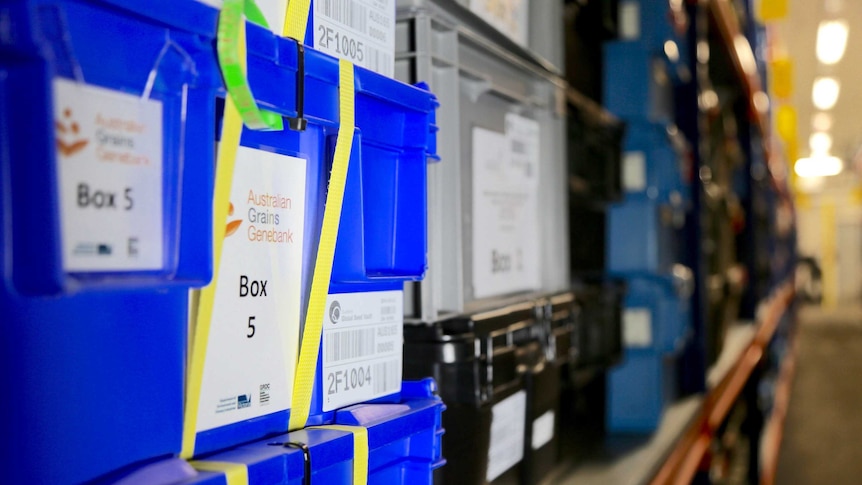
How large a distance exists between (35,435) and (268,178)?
0.26 metres

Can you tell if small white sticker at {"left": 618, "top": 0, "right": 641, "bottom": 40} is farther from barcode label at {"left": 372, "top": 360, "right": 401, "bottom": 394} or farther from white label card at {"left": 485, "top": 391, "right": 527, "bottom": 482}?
barcode label at {"left": 372, "top": 360, "right": 401, "bottom": 394}

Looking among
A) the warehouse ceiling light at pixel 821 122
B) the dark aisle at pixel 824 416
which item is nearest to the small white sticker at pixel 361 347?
the dark aisle at pixel 824 416

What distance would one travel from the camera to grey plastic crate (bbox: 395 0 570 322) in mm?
902

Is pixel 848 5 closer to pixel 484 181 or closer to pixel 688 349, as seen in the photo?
pixel 688 349

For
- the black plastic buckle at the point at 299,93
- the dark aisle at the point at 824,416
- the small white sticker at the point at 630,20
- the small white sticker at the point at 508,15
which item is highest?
the small white sticker at the point at 630,20

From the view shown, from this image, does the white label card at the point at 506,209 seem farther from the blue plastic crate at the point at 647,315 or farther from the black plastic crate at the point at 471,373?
the blue plastic crate at the point at 647,315

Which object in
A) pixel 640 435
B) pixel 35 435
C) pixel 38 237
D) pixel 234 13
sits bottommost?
pixel 640 435

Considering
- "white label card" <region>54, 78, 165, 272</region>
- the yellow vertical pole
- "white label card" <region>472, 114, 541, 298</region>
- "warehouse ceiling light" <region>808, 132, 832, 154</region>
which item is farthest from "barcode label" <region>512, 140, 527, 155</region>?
the yellow vertical pole

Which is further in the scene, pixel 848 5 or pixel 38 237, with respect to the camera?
pixel 848 5

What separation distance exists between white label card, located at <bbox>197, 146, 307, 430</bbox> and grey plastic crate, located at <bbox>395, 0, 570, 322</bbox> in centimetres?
28

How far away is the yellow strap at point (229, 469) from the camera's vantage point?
0.52 m

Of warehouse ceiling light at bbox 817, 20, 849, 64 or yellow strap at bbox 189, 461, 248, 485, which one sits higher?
warehouse ceiling light at bbox 817, 20, 849, 64

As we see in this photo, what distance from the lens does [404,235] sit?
0.79 metres

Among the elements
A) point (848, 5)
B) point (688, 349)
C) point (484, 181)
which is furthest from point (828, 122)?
point (484, 181)
